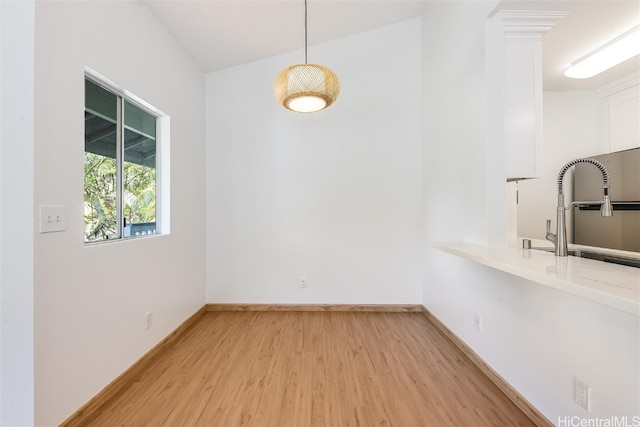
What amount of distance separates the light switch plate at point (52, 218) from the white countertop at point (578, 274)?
231 cm

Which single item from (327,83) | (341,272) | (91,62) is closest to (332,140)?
(327,83)

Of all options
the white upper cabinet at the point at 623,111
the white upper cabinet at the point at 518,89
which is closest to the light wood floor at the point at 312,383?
the white upper cabinet at the point at 518,89

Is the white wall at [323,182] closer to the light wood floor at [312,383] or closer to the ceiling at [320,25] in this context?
the ceiling at [320,25]

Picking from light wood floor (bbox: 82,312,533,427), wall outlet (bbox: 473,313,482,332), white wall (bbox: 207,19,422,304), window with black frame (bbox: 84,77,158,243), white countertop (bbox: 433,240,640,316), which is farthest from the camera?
white wall (bbox: 207,19,422,304)

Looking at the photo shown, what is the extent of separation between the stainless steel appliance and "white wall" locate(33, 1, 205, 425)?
12.2 feet

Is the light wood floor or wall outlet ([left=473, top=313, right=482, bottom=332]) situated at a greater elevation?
wall outlet ([left=473, top=313, right=482, bottom=332])

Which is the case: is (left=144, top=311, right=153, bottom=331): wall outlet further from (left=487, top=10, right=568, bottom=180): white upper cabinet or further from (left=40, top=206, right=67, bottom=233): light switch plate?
(left=487, top=10, right=568, bottom=180): white upper cabinet

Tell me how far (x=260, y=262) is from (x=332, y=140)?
1.78m

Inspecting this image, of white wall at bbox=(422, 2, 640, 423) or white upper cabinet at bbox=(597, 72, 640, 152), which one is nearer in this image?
white wall at bbox=(422, 2, 640, 423)

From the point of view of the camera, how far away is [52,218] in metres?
1.29

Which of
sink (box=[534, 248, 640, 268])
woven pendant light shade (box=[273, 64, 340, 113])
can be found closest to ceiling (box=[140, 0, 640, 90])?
woven pendant light shade (box=[273, 64, 340, 113])

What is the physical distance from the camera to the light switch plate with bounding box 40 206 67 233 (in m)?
1.25

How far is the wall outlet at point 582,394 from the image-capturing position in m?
1.16

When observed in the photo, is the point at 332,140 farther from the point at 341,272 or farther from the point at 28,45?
the point at 28,45
